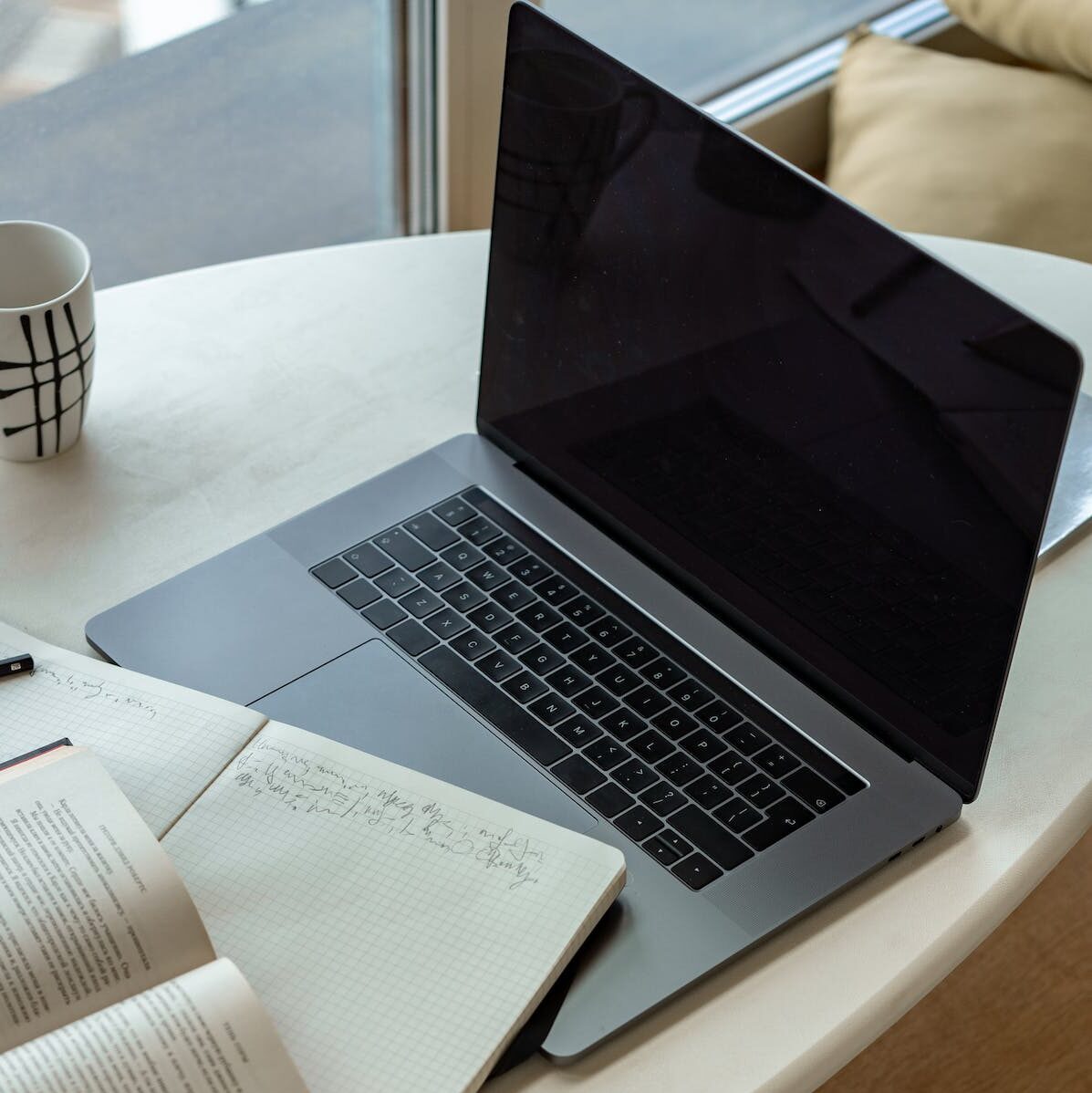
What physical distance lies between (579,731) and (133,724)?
208 mm

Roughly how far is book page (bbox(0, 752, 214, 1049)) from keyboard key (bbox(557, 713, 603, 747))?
0.65 ft

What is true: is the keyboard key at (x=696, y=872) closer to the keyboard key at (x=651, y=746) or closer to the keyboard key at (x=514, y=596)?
the keyboard key at (x=651, y=746)

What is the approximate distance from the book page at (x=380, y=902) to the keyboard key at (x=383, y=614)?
0.31 feet

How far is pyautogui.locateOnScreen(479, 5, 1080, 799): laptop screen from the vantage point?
572 mm

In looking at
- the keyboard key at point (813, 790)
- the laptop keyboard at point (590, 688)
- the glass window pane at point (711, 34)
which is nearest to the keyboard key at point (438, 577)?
the laptop keyboard at point (590, 688)

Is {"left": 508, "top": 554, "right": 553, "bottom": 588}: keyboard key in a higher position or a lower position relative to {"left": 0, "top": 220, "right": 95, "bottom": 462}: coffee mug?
lower

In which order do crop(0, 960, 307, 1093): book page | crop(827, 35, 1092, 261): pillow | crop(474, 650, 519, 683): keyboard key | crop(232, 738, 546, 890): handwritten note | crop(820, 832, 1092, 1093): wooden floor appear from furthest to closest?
crop(827, 35, 1092, 261): pillow < crop(820, 832, 1092, 1093): wooden floor < crop(474, 650, 519, 683): keyboard key < crop(232, 738, 546, 890): handwritten note < crop(0, 960, 307, 1093): book page

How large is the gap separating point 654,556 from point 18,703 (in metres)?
0.33

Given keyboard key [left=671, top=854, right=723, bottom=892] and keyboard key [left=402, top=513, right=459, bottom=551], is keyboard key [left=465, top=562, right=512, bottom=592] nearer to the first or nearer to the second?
keyboard key [left=402, top=513, right=459, bottom=551]

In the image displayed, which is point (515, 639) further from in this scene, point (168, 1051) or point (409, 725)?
point (168, 1051)

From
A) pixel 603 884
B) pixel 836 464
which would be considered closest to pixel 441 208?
pixel 836 464

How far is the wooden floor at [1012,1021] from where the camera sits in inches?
44.4

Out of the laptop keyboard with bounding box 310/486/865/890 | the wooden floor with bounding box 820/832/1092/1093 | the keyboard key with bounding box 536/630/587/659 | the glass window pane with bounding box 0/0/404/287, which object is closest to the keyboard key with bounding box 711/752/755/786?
the laptop keyboard with bounding box 310/486/865/890

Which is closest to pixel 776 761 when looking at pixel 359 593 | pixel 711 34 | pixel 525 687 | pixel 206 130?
pixel 525 687
